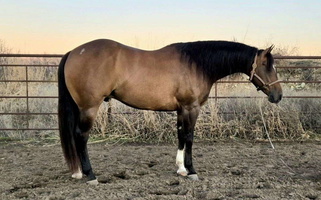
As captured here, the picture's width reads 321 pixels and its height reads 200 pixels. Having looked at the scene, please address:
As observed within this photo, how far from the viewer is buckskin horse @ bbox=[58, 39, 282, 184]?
12.3 ft

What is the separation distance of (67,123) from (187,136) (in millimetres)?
1402

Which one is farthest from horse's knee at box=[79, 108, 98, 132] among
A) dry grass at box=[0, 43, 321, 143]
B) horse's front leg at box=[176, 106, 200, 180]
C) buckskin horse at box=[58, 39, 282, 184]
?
dry grass at box=[0, 43, 321, 143]

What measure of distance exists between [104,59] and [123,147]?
254 centimetres

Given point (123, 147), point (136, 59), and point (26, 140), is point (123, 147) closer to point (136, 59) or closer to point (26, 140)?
point (26, 140)

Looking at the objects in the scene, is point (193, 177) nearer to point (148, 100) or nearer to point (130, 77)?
point (148, 100)

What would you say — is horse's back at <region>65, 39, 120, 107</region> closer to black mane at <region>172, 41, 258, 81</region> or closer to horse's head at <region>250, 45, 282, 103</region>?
black mane at <region>172, 41, 258, 81</region>

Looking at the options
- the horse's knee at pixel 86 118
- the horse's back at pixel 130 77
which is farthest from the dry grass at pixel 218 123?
the horse's knee at pixel 86 118

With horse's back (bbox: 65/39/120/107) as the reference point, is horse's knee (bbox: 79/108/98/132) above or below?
below

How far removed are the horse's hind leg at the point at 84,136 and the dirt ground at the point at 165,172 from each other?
0.12 metres

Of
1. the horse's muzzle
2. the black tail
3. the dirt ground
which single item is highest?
the horse's muzzle

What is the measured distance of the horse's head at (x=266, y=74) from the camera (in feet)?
13.0

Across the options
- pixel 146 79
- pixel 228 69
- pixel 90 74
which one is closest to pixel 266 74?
pixel 228 69

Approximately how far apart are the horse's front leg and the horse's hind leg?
1.02m

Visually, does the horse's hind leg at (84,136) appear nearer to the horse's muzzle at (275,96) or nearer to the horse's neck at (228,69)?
the horse's neck at (228,69)
